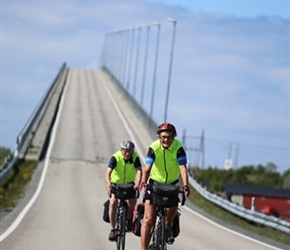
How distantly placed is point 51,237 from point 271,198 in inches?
3178

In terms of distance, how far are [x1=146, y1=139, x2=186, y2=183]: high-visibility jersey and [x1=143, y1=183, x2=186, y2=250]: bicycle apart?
0.73ft

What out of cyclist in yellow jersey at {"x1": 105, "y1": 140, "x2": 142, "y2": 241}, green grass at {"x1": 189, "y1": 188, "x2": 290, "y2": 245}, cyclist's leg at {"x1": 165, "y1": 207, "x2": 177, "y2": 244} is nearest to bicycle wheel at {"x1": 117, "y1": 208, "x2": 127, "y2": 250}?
cyclist in yellow jersey at {"x1": 105, "y1": 140, "x2": 142, "y2": 241}

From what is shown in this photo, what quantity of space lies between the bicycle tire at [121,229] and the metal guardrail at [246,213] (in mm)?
8711

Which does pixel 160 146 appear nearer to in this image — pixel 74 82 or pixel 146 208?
pixel 146 208

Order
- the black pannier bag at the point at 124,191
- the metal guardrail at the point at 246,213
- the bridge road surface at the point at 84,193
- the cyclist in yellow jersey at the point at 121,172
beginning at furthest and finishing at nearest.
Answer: the metal guardrail at the point at 246,213 < the bridge road surface at the point at 84,193 < the cyclist in yellow jersey at the point at 121,172 < the black pannier bag at the point at 124,191

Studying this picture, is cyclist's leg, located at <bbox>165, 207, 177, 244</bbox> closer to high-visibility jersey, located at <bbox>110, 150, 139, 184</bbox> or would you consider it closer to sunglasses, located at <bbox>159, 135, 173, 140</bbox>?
sunglasses, located at <bbox>159, 135, 173, 140</bbox>

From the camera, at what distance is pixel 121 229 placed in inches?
659

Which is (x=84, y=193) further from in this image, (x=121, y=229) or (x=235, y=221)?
(x=121, y=229)

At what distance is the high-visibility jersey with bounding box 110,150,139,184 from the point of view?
17.2m

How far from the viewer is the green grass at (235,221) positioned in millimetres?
24936

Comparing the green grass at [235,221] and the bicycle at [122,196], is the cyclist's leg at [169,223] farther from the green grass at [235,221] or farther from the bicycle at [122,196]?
the green grass at [235,221]

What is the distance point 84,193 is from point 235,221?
Answer: 7.18 meters

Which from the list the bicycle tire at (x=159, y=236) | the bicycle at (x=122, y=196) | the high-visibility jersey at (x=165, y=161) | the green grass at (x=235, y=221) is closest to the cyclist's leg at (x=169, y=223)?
the bicycle tire at (x=159, y=236)

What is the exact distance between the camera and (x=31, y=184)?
38.7 meters
